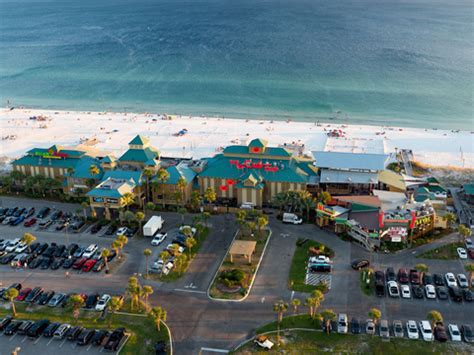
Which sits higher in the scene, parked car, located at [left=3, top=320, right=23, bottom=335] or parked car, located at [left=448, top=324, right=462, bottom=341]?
parked car, located at [left=448, top=324, right=462, bottom=341]

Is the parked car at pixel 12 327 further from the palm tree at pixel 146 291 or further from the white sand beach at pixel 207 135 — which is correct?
the white sand beach at pixel 207 135

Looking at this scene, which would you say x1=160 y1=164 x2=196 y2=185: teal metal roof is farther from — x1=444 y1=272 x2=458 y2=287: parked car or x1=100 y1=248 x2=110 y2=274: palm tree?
x1=444 y1=272 x2=458 y2=287: parked car

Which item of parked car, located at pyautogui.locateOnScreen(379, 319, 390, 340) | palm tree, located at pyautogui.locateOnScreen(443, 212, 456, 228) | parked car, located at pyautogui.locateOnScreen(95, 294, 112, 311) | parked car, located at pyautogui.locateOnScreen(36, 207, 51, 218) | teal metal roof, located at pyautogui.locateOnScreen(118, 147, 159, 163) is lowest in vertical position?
parked car, located at pyautogui.locateOnScreen(36, 207, 51, 218)

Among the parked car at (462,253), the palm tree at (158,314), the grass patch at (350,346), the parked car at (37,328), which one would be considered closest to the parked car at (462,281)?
the parked car at (462,253)

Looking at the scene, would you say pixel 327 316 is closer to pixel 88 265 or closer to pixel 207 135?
pixel 88 265

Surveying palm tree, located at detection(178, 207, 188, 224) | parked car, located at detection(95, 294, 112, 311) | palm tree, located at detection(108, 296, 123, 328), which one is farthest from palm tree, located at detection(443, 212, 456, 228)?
parked car, located at detection(95, 294, 112, 311)

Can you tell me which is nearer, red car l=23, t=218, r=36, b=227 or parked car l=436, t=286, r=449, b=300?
parked car l=436, t=286, r=449, b=300
